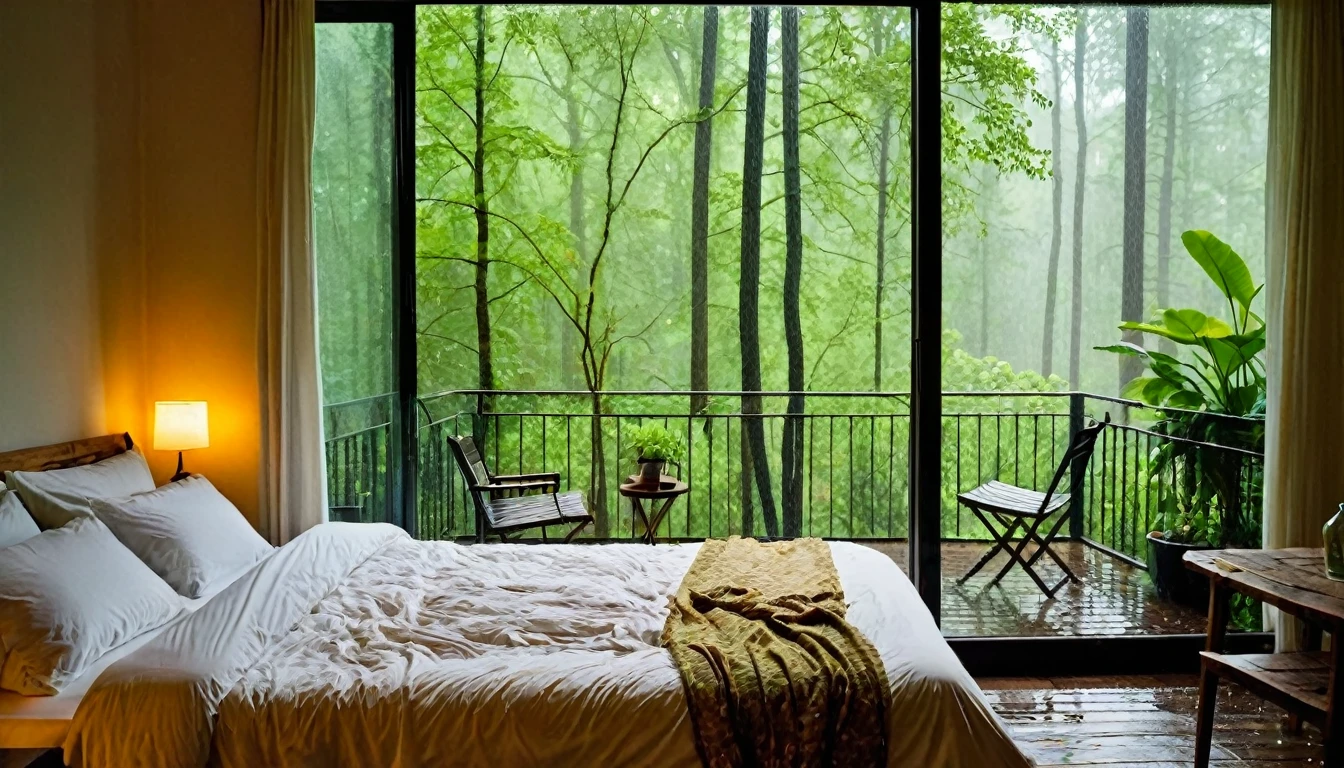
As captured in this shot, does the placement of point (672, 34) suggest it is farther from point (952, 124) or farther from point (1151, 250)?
point (1151, 250)

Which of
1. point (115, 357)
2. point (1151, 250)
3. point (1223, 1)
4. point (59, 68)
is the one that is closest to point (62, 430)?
point (115, 357)

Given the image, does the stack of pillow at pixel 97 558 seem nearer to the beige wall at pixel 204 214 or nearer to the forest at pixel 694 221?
the beige wall at pixel 204 214

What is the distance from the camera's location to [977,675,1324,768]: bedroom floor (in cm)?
296

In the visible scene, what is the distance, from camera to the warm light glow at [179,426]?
3.48m

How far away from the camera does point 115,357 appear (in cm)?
359

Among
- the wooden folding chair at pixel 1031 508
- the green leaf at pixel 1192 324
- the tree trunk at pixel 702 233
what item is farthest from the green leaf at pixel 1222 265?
the tree trunk at pixel 702 233

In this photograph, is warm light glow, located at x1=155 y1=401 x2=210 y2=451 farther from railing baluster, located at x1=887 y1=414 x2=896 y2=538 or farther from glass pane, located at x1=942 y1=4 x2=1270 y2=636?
railing baluster, located at x1=887 y1=414 x2=896 y2=538

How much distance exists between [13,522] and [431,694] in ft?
4.67

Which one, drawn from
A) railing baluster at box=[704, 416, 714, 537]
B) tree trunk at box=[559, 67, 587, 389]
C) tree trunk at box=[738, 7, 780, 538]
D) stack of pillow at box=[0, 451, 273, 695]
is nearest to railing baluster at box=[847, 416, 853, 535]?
tree trunk at box=[738, 7, 780, 538]

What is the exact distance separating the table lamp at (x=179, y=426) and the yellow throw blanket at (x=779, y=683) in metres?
2.04

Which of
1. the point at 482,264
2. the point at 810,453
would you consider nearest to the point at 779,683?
the point at 810,453

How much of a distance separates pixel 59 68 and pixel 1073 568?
4736 mm

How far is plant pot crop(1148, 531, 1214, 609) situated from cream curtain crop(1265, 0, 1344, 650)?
49cm

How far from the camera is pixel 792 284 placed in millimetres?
5789
